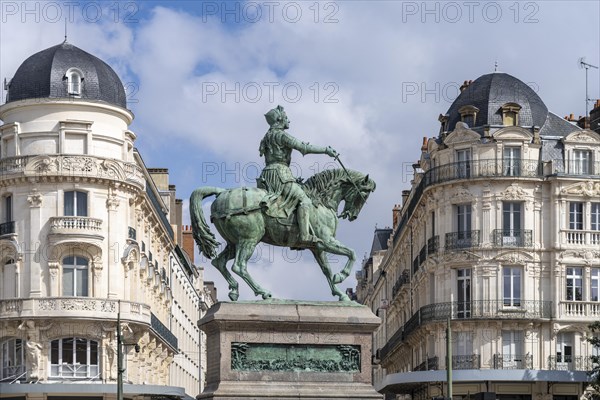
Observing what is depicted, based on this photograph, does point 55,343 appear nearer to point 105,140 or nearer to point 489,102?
point 105,140

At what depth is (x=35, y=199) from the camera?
68562 mm

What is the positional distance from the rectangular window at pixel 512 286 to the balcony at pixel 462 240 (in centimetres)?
193

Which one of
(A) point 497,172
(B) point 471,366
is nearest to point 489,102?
(A) point 497,172

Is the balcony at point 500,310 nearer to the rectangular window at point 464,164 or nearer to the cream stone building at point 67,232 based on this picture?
the rectangular window at point 464,164

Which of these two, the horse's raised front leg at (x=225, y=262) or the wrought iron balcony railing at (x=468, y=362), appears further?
the wrought iron balcony railing at (x=468, y=362)

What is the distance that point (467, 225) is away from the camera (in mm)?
72375

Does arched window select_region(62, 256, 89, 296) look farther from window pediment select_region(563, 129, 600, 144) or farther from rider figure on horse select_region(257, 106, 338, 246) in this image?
rider figure on horse select_region(257, 106, 338, 246)

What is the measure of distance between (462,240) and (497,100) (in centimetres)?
709

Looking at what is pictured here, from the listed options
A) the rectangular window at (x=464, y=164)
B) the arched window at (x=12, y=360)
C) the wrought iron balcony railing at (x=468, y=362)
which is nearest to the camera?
the arched window at (x=12, y=360)

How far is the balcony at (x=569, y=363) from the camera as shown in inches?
2771

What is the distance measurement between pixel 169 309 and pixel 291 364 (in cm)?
5703

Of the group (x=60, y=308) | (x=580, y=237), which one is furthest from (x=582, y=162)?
(x=60, y=308)

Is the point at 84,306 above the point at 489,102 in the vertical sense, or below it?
below

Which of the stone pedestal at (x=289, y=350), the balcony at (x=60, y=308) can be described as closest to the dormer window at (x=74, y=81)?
the balcony at (x=60, y=308)
